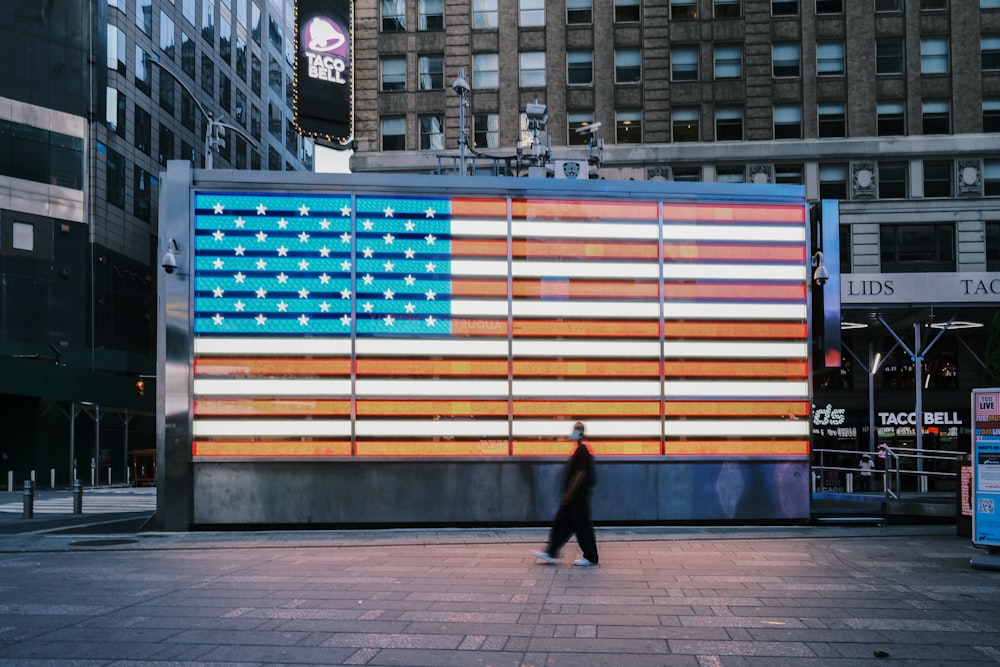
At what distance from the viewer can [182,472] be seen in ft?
54.5

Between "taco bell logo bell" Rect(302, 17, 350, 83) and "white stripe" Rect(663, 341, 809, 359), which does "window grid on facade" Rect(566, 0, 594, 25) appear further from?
"white stripe" Rect(663, 341, 809, 359)

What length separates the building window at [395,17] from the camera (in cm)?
4762

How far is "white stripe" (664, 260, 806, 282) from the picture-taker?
17.8 metres

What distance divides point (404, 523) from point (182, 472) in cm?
383

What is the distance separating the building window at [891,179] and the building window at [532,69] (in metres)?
15.9

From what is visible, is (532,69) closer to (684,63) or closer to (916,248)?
(684,63)

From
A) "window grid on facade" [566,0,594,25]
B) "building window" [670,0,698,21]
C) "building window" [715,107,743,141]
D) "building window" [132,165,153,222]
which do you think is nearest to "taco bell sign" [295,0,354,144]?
"window grid on facade" [566,0,594,25]

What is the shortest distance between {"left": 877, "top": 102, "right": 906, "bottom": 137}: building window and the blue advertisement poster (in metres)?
33.8

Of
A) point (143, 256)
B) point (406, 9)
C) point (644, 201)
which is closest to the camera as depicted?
point (644, 201)

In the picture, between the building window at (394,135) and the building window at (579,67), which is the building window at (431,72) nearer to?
the building window at (394,135)

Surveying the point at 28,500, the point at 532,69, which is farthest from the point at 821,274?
the point at 532,69

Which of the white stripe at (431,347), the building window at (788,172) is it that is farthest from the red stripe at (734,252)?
the building window at (788,172)

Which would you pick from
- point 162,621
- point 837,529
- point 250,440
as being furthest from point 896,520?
point 162,621

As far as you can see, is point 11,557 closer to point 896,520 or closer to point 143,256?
point 896,520
